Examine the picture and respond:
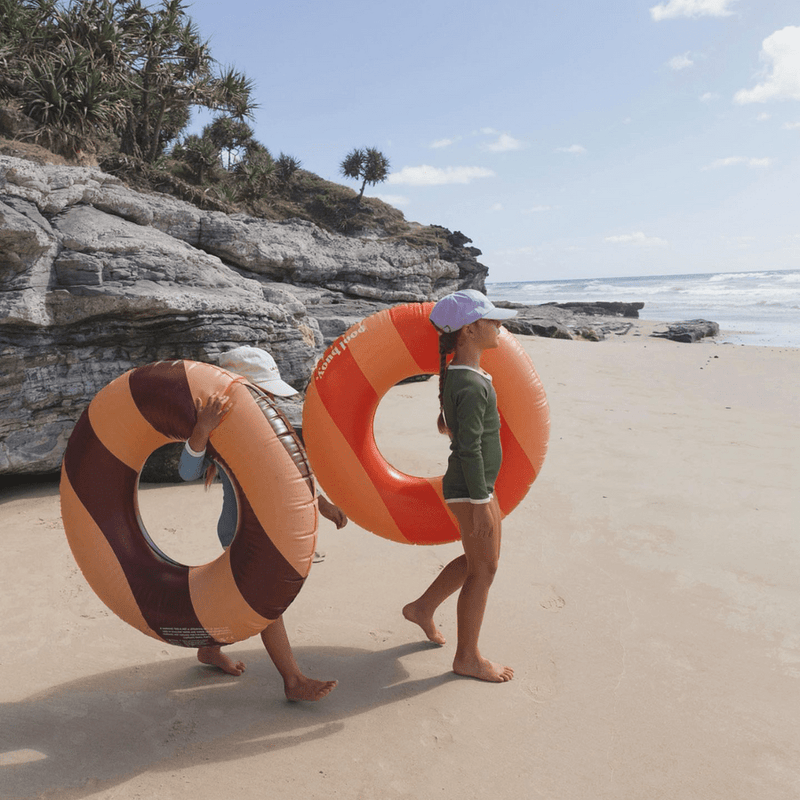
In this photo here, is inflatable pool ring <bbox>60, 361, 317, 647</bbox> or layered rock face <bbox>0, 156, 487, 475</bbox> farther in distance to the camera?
layered rock face <bbox>0, 156, 487, 475</bbox>

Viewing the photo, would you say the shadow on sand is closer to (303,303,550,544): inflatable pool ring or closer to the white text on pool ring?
(303,303,550,544): inflatable pool ring

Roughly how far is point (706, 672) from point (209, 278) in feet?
15.9

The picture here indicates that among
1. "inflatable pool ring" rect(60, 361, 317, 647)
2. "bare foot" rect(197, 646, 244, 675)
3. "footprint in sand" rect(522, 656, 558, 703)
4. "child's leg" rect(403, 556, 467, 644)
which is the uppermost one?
"inflatable pool ring" rect(60, 361, 317, 647)

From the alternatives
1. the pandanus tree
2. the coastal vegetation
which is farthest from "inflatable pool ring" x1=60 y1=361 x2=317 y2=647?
the pandanus tree

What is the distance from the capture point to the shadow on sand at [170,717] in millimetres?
2086

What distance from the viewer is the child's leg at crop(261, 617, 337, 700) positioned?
8.17ft

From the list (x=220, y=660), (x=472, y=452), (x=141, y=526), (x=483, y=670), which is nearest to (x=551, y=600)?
(x=483, y=670)

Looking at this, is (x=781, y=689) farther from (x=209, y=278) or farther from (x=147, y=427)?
(x=209, y=278)

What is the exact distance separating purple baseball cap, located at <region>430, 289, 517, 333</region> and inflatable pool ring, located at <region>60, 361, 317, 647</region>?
A: 0.83 meters

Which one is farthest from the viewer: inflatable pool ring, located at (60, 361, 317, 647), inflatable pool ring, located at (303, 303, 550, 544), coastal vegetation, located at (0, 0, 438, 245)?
coastal vegetation, located at (0, 0, 438, 245)

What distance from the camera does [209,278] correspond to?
18.1 ft

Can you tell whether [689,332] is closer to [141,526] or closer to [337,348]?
[337,348]

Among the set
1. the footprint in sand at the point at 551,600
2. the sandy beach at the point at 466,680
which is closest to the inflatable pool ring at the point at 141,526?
the sandy beach at the point at 466,680

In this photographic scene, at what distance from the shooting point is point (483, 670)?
2.68 m
